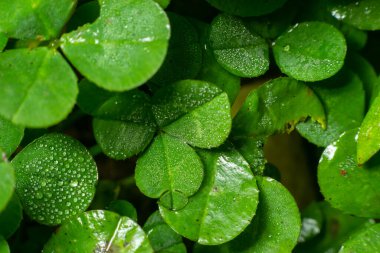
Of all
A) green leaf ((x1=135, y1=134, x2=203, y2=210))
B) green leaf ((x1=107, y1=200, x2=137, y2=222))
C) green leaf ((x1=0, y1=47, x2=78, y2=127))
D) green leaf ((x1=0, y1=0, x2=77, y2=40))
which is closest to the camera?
green leaf ((x1=0, y1=47, x2=78, y2=127))

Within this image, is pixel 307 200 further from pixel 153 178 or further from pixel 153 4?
pixel 153 4

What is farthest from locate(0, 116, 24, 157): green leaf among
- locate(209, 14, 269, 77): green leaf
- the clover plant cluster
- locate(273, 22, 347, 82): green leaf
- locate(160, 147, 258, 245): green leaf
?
locate(273, 22, 347, 82): green leaf

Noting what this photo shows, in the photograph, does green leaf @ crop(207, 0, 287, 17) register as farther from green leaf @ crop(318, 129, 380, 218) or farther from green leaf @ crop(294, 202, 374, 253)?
green leaf @ crop(294, 202, 374, 253)

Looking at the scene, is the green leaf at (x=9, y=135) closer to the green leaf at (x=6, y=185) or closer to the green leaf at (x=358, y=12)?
the green leaf at (x=6, y=185)

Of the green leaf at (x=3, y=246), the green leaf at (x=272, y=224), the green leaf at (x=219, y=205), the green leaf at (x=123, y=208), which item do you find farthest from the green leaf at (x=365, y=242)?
the green leaf at (x=3, y=246)

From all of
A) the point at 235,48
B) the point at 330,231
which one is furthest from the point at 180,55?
the point at 330,231

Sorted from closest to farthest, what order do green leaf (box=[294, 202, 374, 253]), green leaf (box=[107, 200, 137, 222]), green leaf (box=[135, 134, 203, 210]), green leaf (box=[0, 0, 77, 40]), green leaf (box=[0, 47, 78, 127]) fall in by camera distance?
1. green leaf (box=[0, 47, 78, 127])
2. green leaf (box=[0, 0, 77, 40])
3. green leaf (box=[135, 134, 203, 210])
4. green leaf (box=[107, 200, 137, 222])
5. green leaf (box=[294, 202, 374, 253])

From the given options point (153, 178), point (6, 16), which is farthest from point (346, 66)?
point (6, 16)
